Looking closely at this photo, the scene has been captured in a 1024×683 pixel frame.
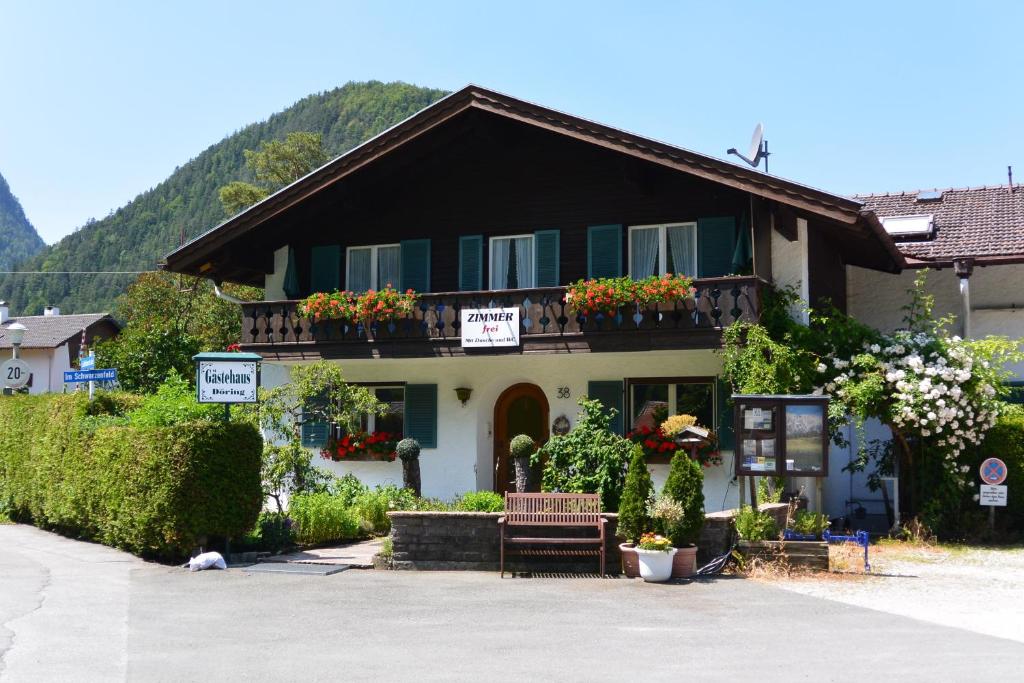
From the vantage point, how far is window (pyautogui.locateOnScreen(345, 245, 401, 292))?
20.3m

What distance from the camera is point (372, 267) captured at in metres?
20.4

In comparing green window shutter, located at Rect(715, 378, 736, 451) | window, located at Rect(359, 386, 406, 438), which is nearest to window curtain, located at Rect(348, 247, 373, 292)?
window, located at Rect(359, 386, 406, 438)

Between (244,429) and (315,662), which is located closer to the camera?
(315,662)

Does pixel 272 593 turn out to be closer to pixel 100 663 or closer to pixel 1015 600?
pixel 100 663

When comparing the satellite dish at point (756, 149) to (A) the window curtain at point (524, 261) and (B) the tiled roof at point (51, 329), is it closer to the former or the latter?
(A) the window curtain at point (524, 261)

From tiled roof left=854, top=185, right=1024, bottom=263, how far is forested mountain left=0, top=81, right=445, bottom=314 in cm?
7357

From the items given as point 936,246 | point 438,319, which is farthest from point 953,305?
point 438,319

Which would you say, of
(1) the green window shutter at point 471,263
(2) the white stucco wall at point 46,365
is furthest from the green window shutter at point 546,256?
(2) the white stucco wall at point 46,365

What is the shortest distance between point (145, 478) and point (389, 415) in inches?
260

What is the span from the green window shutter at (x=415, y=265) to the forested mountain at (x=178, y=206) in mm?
74199

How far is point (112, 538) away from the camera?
15031mm

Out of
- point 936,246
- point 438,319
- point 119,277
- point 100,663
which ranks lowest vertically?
point 100,663

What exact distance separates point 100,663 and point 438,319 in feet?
34.9

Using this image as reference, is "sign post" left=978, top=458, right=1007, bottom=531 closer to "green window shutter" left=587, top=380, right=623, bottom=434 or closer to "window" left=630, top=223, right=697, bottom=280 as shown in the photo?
"window" left=630, top=223, right=697, bottom=280
